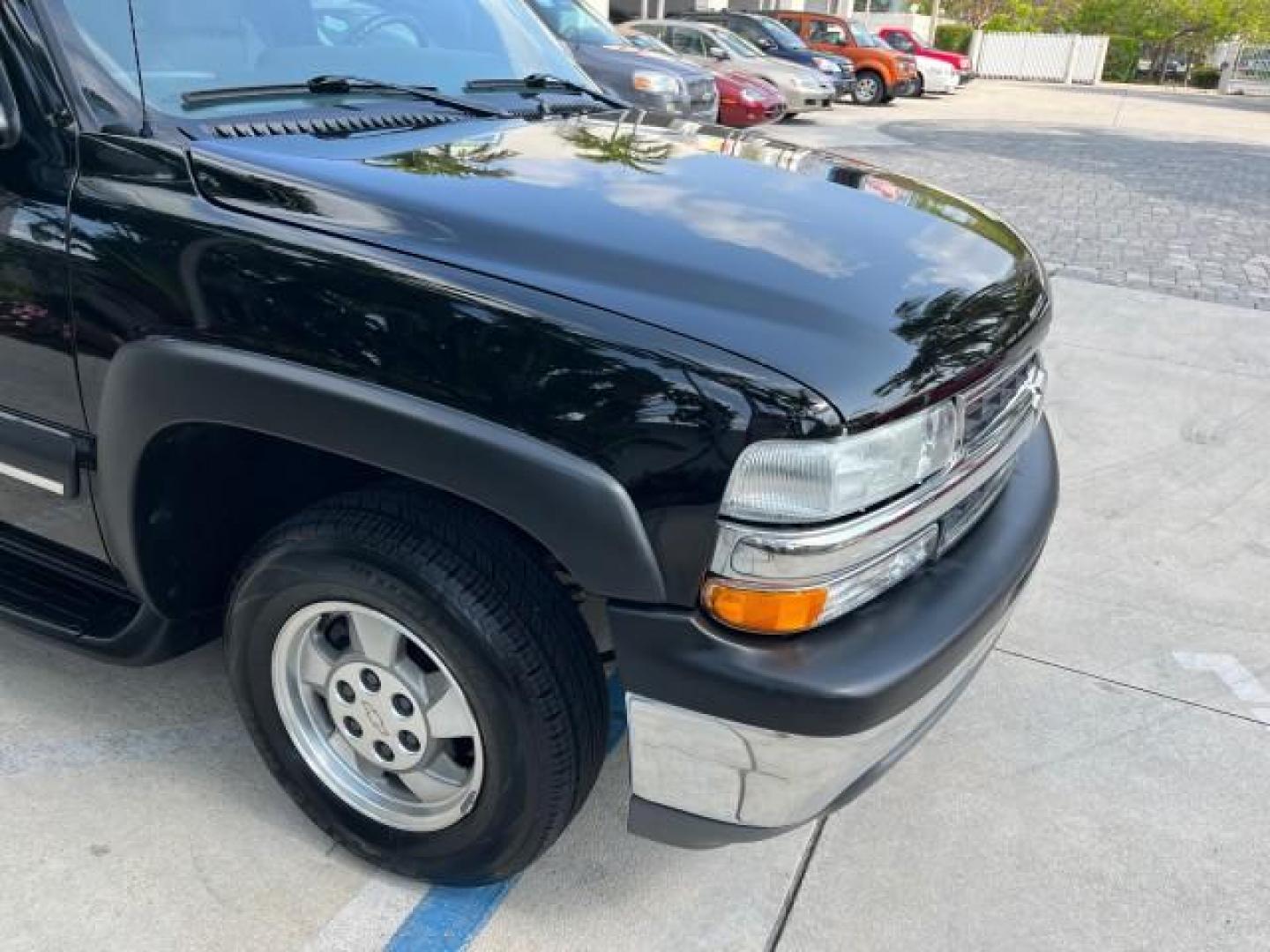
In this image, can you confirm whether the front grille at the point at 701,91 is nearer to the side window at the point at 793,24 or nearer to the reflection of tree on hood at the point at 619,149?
the reflection of tree on hood at the point at 619,149

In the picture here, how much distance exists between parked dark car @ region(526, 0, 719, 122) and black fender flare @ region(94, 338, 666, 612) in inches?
374

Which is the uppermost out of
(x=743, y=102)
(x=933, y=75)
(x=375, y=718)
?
(x=375, y=718)

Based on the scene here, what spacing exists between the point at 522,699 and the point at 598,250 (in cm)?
80

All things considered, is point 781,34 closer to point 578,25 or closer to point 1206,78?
point 578,25

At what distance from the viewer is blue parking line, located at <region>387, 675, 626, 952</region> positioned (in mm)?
2115

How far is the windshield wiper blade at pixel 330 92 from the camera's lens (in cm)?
225

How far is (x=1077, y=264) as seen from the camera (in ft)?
25.7

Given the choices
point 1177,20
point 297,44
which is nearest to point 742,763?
point 297,44

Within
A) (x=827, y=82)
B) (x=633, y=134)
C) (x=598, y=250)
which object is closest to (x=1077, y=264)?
(x=633, y=134)

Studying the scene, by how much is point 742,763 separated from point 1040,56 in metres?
43.7

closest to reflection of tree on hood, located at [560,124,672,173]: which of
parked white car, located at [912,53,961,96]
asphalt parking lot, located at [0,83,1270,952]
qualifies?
asphalt parking lot, located at [0,83,1270,952]

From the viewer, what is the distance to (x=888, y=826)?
8.18 feet

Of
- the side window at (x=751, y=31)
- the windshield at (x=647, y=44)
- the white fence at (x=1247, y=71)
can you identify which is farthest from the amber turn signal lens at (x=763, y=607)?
the white fence at (x=1247, y=71)

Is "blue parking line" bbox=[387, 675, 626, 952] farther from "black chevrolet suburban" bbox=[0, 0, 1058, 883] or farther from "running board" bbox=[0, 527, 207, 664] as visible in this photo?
"running board" bbox=[0, 527, 207, 664]
